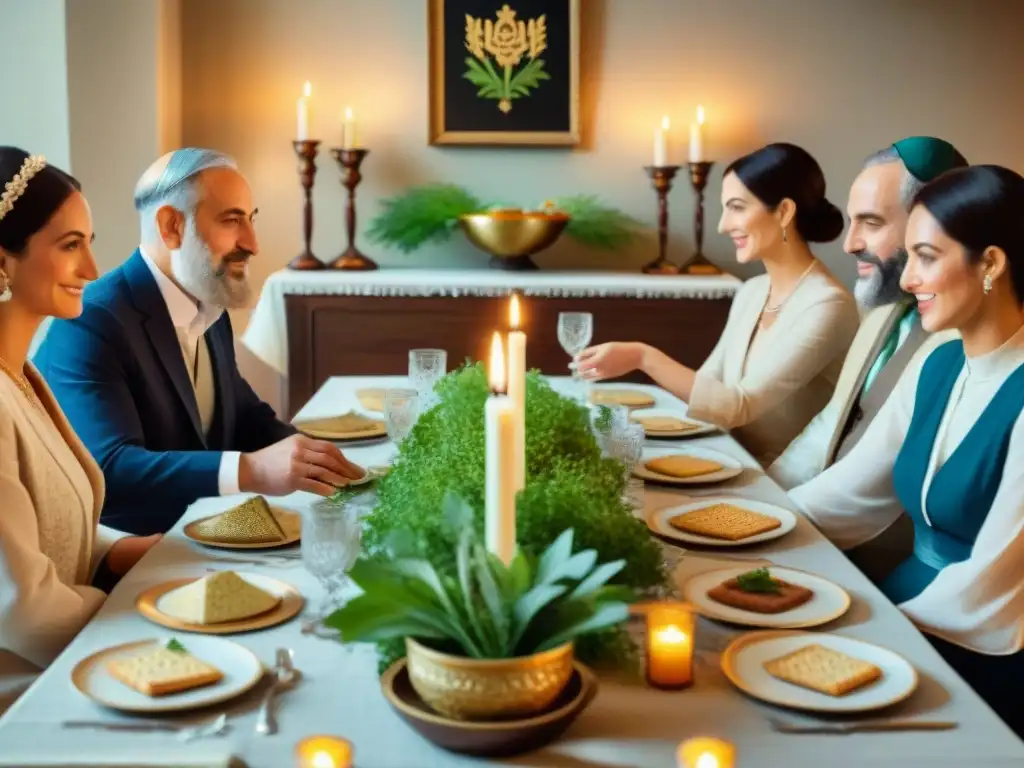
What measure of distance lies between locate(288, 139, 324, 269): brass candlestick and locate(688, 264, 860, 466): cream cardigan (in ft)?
6.17

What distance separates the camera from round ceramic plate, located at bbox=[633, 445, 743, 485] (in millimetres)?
2363

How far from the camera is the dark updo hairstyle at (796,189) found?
3348mm

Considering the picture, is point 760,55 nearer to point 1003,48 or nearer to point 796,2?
point 796,2

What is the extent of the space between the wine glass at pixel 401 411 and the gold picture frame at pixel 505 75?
2.56 metres

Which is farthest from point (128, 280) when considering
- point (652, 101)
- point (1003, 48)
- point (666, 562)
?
point (1003, 48)

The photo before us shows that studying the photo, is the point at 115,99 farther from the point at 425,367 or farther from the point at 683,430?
the point at 683,430

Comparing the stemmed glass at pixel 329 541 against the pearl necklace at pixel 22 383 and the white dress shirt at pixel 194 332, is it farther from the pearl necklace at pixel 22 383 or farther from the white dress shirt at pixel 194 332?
the white dress shirt at pixel 194 332

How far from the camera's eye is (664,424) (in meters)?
2.89

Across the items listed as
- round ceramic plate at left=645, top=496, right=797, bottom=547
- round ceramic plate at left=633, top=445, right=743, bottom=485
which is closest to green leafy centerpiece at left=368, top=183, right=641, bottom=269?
round ceramic plate at left=633, top=445, right=743, bottom=485

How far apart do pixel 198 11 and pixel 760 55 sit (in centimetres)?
219

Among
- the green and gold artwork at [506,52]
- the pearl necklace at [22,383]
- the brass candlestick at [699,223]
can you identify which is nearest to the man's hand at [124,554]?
the pearl necklace at [22,383]

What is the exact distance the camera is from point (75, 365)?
8.05ft

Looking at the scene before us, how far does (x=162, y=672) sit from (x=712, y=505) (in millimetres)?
1067

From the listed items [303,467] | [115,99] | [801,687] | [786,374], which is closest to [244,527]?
[303,467]
